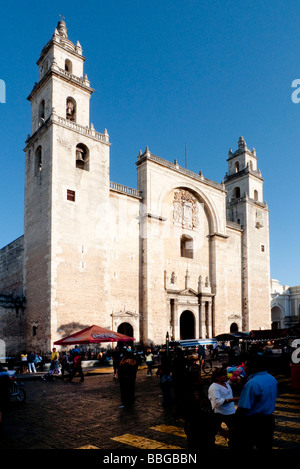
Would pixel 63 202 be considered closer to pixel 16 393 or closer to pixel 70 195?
pixel 70 195

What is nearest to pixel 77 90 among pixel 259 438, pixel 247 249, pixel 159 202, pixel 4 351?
pixel 159 202

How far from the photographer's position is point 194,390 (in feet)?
17.5

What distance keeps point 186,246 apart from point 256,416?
103 feet

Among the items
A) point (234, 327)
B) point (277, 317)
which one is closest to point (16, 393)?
point (234, 327)

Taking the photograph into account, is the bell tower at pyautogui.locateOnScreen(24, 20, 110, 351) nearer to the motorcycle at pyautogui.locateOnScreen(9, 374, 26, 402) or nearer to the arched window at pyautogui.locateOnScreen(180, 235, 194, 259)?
the arched window at pyautogui.locateOnScreen(180, 235, 194, 259)

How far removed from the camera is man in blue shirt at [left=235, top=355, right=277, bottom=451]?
3975 mm

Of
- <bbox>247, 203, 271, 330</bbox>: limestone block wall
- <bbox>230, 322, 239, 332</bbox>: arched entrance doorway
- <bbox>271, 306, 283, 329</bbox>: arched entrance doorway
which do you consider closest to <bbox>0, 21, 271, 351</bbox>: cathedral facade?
<bbox>230, 322, 239, 332</bbox>: arched entrance doorway

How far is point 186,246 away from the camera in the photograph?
3528 centimetres

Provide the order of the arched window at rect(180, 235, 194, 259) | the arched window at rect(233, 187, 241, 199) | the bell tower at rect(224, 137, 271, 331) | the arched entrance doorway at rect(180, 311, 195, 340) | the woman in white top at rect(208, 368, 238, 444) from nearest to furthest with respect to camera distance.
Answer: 1. the woman in white top at rect(208, 368, 238, 444)
2. the arched entrance doorway at rect(180, 311, 195, 340)
3. the arched window at rect(180, 235, 194, 259)
4. the bell tower at rect(224, 137, 271, 331)
5. the arched window at rect(233, 187, 241, 199)

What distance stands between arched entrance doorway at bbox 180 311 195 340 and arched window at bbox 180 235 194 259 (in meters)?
5.35

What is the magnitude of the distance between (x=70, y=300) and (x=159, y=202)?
38.7 feet

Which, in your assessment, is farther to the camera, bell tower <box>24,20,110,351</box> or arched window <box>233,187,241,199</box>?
arched window <box>233,187,241,199</box>

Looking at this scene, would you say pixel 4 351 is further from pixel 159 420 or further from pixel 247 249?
pixel 247 249

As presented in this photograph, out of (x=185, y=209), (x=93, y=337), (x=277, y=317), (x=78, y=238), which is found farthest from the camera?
(x=277, y=317)
